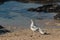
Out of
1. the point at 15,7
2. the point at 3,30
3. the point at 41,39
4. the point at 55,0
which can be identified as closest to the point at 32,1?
the point at 55,0

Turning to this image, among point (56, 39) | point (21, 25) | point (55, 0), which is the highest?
point (56, 39)

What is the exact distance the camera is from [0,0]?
4100 cm

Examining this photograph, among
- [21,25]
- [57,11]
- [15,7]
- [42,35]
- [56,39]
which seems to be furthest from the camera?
[15,7]

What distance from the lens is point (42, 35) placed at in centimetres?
1462

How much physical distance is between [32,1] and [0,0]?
17.6 ft

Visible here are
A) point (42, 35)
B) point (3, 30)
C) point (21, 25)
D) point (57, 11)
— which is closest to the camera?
point (42, 35)

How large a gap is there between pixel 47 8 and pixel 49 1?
9114mm

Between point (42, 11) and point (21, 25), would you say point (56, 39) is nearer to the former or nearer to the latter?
point (21, 25)

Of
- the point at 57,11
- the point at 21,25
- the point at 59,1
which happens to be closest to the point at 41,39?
the point at 21,25

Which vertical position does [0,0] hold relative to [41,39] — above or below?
below

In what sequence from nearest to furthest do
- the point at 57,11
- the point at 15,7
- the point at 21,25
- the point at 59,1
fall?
the point at 21,25 → the point at 57,11 → the point at 15,7 → the point at 59,1

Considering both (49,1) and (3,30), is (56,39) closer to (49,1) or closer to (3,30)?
(3,30)

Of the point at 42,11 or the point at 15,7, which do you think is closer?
the point at 42,11

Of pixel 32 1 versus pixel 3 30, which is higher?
pixel 3 30
